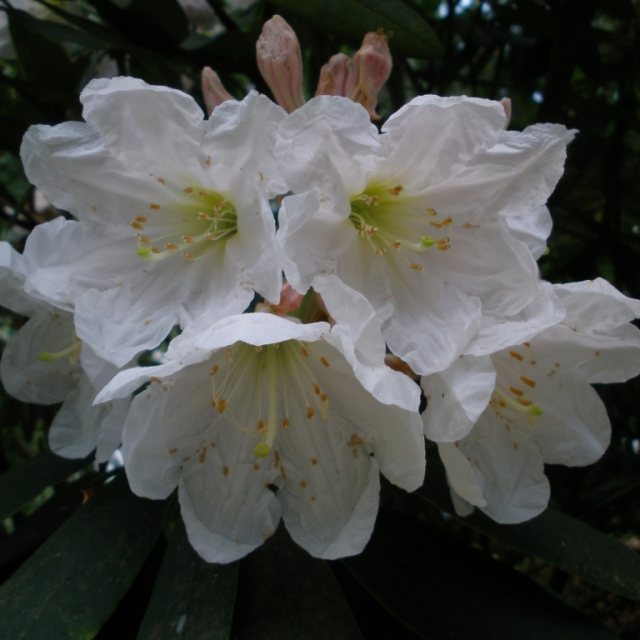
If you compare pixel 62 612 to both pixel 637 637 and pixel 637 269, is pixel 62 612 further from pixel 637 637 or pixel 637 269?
pixel 637 269

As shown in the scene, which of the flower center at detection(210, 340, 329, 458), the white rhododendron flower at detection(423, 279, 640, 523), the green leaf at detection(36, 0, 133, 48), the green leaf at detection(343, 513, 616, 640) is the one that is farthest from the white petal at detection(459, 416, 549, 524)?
the green leaf at detection(36, 0, 133, 48)

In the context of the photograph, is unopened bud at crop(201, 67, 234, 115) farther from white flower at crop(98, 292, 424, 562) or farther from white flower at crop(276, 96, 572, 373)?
white flower at crop(98, 292, 424, 562)

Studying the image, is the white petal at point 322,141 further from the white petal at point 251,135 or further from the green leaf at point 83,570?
the green leaf at point 83,570

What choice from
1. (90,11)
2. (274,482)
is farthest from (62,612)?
(90,11)

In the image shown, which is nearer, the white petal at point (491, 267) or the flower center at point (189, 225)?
the white petal at point (491, 267)

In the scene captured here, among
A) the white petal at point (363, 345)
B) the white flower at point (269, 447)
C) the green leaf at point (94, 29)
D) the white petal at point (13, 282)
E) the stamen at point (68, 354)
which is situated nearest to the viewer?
the white petal at point (363, 345)

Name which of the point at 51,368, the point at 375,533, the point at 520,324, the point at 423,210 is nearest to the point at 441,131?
the point at 423,210

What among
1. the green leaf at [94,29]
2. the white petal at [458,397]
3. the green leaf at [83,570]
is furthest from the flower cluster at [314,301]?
the green leaf at [94,29]
